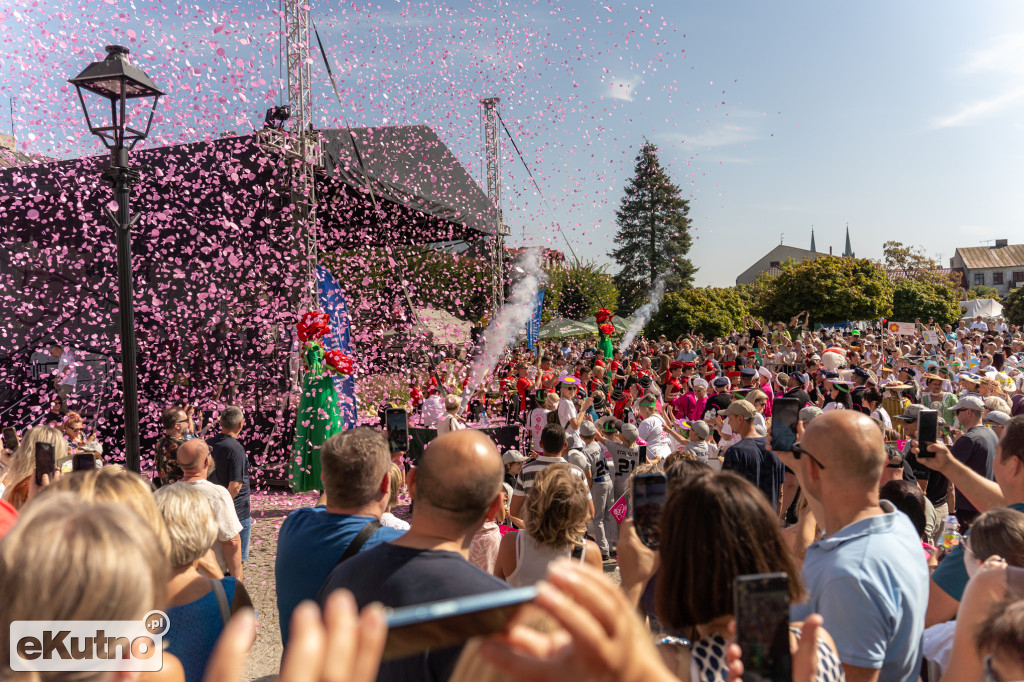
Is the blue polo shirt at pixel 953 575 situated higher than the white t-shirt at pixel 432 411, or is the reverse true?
the white t-shirt at pixel 432 411

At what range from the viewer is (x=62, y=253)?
10812 millimetres

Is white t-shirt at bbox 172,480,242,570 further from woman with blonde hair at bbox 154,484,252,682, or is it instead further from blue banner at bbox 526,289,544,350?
blue banner at bbox 526,289,544,350

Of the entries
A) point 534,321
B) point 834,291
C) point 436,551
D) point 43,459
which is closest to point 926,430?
point 436,551

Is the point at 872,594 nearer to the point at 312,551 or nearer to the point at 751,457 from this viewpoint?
the point at 312,551

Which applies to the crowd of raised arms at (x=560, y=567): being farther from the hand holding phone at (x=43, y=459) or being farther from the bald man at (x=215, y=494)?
the hand holding phone at (x=43, y=459)

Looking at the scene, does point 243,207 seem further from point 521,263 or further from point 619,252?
point 619,252

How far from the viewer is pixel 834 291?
34750mm

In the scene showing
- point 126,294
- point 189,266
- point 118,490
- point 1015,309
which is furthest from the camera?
point 1015,309

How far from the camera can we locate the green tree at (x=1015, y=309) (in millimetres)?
43281

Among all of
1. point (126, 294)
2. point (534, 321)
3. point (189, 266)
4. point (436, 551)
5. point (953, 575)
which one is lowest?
point (953, 575)

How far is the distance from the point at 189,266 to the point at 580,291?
1480 inches

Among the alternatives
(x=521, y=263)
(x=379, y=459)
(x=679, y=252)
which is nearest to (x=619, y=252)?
(x=679, y=252)

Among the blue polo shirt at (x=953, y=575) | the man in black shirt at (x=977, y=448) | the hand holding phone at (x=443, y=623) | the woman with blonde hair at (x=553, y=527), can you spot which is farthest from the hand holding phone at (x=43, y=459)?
the man in black shirt at (x=977, y=448)

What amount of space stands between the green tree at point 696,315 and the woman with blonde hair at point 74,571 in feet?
104
